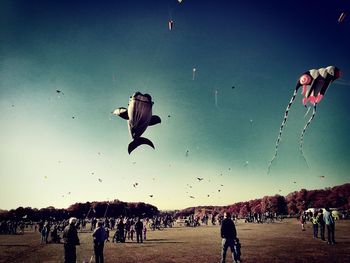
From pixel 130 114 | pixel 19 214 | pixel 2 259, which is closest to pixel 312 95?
pixel 130 114

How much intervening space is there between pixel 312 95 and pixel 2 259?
15.9m

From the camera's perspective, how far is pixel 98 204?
153 meters

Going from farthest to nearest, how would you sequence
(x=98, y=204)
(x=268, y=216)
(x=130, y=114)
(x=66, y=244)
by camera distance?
(x=98, y=204) → (x=268, y=216) → (x=130, y=114) → (x=66, y=244)

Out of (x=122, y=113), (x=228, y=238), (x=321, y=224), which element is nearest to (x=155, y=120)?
(x=122, y=113)

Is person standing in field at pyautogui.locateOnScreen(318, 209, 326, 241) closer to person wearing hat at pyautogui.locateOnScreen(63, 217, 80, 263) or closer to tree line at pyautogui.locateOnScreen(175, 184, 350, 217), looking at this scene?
person wearing hat at pyautogui.locateOnScreen(63, 217, 80, 263)

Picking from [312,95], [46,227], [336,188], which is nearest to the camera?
[312,95]

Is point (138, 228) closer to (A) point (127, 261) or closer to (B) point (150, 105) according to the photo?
(A) point (127, 261)

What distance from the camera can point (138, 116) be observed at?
508 inches

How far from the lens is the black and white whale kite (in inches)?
508

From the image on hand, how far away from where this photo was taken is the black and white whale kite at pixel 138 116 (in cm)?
1291

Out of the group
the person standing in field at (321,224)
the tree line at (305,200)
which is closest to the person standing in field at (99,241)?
the person standing in field at (321,224)

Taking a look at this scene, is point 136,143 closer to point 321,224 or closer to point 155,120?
point 155,120

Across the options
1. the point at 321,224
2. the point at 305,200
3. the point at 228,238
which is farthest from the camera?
the point at 305,200

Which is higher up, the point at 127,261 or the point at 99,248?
the point at 99,248
